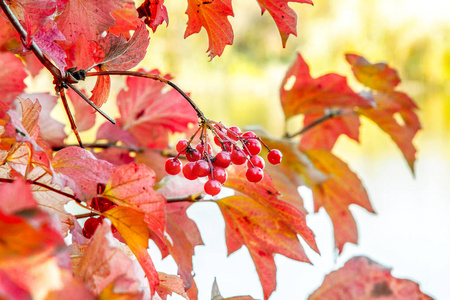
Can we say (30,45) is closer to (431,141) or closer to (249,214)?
(249,214)

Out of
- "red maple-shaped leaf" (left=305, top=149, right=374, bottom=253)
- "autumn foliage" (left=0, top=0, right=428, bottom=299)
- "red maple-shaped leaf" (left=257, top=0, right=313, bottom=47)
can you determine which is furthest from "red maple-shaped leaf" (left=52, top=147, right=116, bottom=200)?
"red maple-shaped leaf" (left=305, top=149, right=374, bottom=253)

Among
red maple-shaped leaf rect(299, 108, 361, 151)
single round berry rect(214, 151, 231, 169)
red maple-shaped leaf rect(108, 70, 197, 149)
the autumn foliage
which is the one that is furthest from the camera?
red maple-shaped leaf rect(299, 108, 361, 151)

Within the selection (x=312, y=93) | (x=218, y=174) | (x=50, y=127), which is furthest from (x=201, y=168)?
(x=312, y=93)

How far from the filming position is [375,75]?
0.43 m

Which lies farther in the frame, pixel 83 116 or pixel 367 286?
pixel 83 116

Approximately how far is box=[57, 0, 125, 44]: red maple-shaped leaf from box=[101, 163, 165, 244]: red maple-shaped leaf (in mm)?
78

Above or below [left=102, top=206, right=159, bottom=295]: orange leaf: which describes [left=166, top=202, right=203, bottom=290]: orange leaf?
below

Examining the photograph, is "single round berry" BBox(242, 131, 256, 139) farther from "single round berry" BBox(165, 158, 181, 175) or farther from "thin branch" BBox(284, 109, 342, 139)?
"thin branch" BBox(284, 109, 342, 139)

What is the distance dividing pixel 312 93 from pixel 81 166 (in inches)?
11.2

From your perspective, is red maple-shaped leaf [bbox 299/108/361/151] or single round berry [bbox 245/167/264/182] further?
red maple-shaped leaf [bbox 299/108/361/151]

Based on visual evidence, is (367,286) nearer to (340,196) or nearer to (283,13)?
(283,13)

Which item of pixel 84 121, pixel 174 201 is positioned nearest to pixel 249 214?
pixel 174 201

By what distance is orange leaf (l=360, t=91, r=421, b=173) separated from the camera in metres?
0.43

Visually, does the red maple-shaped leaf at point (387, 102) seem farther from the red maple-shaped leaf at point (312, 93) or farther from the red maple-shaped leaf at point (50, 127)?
the red maple-shaped leaf at point (50, 127)
